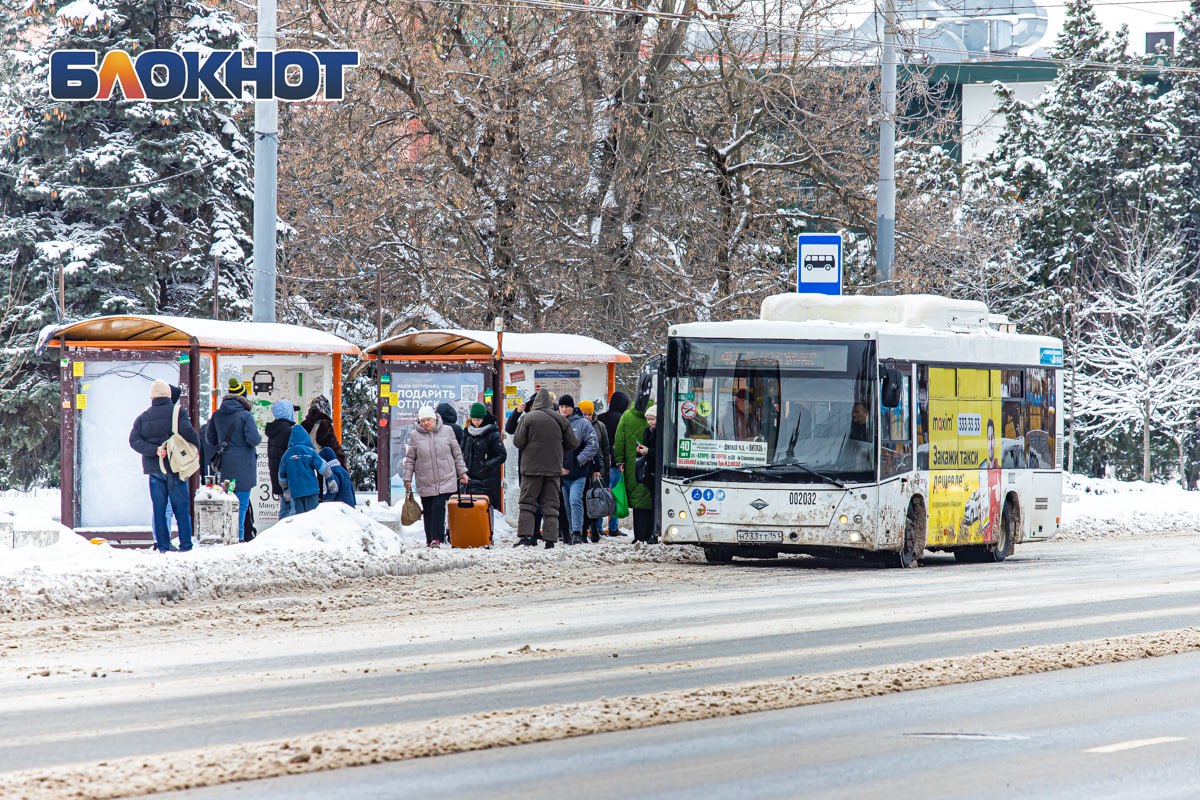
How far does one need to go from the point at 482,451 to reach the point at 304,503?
2.70m

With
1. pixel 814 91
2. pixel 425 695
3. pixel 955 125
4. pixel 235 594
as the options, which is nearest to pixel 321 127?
pixel 814 91

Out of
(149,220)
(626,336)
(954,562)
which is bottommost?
(954,562)

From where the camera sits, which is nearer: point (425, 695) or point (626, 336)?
point (425, 695)

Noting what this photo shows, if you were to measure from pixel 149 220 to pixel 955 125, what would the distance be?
19.6 metres

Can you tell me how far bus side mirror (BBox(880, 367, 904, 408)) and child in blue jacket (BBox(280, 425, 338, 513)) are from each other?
5924 millimetres

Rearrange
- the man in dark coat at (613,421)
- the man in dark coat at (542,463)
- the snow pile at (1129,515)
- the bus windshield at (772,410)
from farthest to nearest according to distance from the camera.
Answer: the snow pile at (1129,515) < the man in dark coat at (613,421) < the man in dark coat at (542,463) < the bus windshield at (772,410)

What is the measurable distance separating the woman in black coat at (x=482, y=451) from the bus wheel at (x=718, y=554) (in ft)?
8.43

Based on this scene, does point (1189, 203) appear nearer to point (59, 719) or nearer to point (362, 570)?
point (362, 570)

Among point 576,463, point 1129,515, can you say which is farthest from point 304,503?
point 1129,515

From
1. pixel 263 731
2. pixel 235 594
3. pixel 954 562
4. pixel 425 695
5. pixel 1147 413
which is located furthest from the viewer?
pixel 1147 413

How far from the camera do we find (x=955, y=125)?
29875 millimetres

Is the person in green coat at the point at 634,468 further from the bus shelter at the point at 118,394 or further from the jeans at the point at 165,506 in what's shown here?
the jeans at the point at 165,506

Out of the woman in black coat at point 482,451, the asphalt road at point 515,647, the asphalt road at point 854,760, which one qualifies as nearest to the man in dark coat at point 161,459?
the asphalt road at point 515,647

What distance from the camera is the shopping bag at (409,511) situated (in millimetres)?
19672
